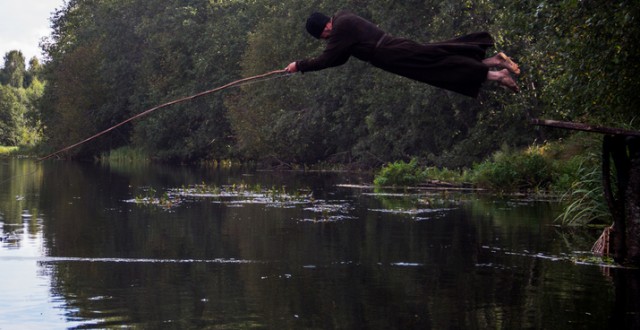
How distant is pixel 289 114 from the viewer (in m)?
58.0

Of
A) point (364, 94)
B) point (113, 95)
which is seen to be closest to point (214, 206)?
point (364, 94)

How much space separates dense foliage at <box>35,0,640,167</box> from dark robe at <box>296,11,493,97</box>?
22.8ft

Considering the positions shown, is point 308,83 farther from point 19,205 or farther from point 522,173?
point 19,205

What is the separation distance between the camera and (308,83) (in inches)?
2263

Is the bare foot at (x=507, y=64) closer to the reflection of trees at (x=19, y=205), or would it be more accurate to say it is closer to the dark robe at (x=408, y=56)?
the dark robe at (x=408, y=56)

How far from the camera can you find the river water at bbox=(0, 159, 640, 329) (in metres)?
11.5

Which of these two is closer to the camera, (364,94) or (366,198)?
(366,198)

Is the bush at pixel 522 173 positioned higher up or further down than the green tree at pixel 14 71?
further down

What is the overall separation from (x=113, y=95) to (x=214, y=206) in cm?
5440

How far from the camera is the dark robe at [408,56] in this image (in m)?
11.0

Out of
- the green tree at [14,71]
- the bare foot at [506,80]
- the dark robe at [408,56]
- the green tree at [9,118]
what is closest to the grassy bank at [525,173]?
the bare foot at [506,80]

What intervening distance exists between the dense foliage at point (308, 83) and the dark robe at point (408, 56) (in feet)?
22.8

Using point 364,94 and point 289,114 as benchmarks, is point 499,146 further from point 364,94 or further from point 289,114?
point 289,114

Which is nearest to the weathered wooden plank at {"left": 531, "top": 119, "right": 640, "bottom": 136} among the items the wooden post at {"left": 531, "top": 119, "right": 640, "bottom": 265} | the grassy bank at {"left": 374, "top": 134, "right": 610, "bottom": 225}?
the wooden post at {"left": 531, "top": 119, "right": 640, "bottom": 265}
